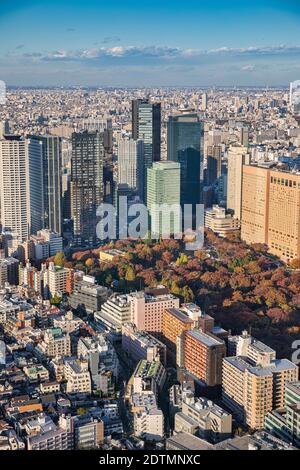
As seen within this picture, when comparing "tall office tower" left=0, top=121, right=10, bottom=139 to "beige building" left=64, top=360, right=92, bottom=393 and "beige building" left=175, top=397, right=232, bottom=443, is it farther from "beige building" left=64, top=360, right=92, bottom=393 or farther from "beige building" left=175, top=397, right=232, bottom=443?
"beige building" left=175, top=397, right=232, bottom=443

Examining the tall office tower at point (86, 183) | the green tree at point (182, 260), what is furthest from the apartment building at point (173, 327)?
the tall office tower at point (86, 183)

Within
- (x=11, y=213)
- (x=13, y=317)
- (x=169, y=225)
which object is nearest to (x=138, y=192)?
(x=169, y=225)

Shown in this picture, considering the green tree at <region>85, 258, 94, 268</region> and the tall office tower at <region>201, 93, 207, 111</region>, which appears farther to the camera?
the tall office tower at <region>201, 93, 207, 111</region>

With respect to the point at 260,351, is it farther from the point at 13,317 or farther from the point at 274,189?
the point at 274,189

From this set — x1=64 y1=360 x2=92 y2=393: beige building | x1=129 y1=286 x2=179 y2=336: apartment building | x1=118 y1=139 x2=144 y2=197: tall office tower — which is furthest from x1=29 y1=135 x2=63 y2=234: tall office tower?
x1=64 y1=360 x2=92 y2=393: beige building

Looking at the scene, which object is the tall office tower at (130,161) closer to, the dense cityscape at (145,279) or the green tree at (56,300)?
the dense cityscape at (145,279)

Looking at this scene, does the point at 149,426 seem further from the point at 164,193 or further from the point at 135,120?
the point at 135,120

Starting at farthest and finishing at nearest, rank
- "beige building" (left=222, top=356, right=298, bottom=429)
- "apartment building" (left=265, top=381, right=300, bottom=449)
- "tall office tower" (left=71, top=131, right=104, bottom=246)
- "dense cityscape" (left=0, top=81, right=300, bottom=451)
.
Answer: "tall office tower" (left=71, top=131, right=104, bottom=246) → "beige building" (left=222, top=356, right=298, bottom=429) → "dense cityscape" (left=0, top=81, right=300, bottom=451) → "apartment building" (left=265, top=381, right=300, bottom=449)
